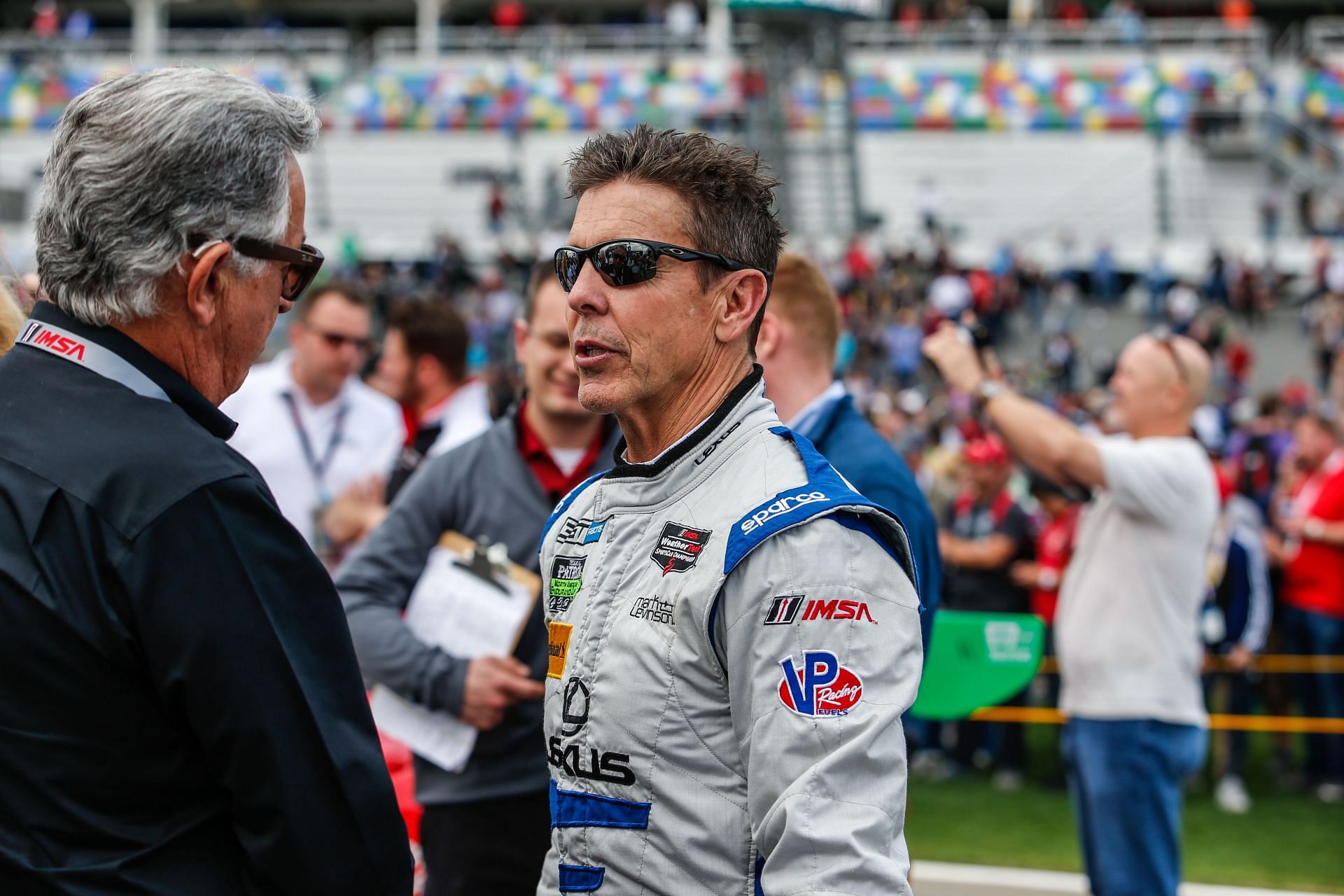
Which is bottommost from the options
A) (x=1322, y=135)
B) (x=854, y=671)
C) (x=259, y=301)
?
(x=854, y=671)

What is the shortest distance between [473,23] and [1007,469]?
37.8 metres

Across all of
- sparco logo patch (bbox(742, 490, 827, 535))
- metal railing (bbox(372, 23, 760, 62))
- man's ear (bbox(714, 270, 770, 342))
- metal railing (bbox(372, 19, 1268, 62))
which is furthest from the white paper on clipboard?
metal railing (bbox(372, 23, 760, 62))

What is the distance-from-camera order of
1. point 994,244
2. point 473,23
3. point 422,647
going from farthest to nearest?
point 473,23, point 994,244, point 422,647

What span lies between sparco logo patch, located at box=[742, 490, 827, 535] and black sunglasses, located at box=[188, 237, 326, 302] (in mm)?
634

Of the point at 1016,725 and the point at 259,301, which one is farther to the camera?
the point at 1016,725

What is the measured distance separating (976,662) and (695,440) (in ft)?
5.98

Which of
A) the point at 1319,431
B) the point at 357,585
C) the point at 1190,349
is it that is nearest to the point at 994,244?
the point at 1319,431

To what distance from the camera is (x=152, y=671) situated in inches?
60.9

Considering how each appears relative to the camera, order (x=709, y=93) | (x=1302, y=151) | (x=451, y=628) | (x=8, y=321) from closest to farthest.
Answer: (x=8, y=321) < (x=451, y=628) < (x=1302, y=151) < (x=709, y=93)

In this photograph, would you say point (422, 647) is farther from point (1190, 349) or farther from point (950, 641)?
point (1190, 349)

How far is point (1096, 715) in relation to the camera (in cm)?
423

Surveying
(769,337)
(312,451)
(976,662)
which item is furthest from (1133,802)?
(312,451)

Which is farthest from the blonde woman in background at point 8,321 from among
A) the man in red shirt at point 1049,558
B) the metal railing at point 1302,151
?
the metal railing at point 1302,151

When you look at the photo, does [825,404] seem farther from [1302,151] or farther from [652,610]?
[1302,151]
